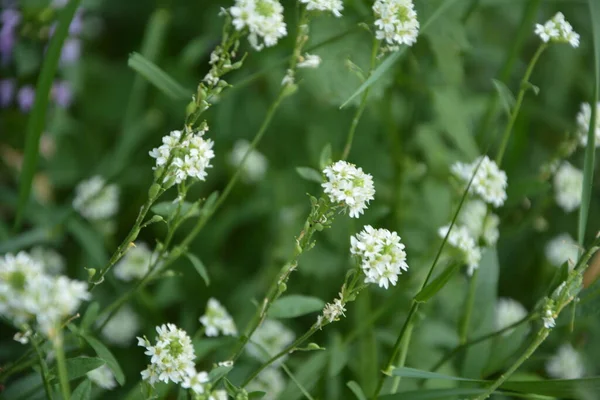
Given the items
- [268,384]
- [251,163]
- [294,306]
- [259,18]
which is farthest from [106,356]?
[251,163]

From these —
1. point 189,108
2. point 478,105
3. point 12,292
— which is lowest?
point 478,105

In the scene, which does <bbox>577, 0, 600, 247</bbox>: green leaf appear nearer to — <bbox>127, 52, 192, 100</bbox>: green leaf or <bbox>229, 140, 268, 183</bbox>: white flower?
<bbox>127, 52, 192, 100</bbox>: green leaf

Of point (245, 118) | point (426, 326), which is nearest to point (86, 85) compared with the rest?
point (245, 118)

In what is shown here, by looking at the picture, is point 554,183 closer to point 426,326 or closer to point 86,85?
point 426,326

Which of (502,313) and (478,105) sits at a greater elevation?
(478,105)

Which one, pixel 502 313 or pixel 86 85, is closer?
pixel 502 313

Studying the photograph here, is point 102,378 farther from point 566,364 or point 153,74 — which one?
point 566,364
